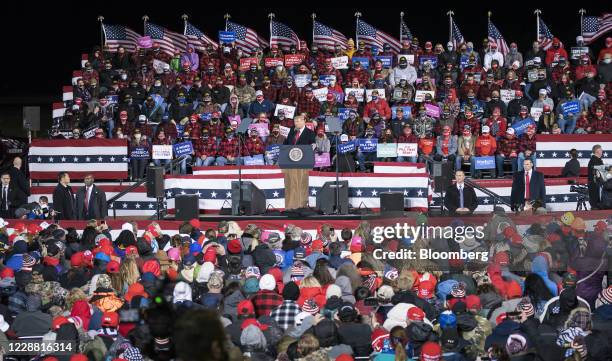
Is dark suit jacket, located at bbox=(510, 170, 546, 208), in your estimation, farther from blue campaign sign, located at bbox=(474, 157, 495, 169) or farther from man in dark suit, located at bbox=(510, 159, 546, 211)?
blue campaign sign, located at bbox=(474, 157, 495, 169)

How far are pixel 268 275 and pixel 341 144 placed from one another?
12.1 m

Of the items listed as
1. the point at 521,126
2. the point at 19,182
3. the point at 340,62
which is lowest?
the point at 19,182

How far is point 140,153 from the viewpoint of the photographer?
90.0 feet

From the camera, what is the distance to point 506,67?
103ft

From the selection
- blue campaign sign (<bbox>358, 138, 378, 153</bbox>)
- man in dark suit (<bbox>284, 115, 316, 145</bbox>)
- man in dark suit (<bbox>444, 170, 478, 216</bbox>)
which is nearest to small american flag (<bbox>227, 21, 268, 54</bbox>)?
blue campaign sign (<bbox>358, 138, 378, 153</bbox>)

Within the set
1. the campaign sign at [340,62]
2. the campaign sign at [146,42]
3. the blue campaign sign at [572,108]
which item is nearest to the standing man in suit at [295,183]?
the campaign sign at [340,62]

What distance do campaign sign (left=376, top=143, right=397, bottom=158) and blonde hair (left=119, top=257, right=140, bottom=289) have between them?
38.5ft

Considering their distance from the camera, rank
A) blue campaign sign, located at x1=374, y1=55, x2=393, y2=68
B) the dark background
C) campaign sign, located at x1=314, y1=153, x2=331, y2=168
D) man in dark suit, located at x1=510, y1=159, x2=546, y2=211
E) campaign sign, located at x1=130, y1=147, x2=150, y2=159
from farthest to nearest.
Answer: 1. the dark background
2. blue campaign sign, located at x1=374, y1=55, x2=393, y2=68
3. campaign sign, located at x1=130, y1=147, x2=150, y2=159
4. campaign sign, located at x1=314, y1=153, x2=331, y2=168
5. man in dark suit, located at x1=510, y1=159, x2=546, y2=211

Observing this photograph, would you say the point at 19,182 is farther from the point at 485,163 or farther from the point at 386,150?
the point at 485,163

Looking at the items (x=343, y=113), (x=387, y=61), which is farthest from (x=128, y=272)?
(x=387, y=61)

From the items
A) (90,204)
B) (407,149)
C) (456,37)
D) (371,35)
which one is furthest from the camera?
(456,37)

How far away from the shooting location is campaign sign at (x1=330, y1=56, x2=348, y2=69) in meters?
30.8

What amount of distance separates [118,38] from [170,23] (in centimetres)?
818

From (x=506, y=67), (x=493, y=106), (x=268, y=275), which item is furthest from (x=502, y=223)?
(x=506, y=67)
